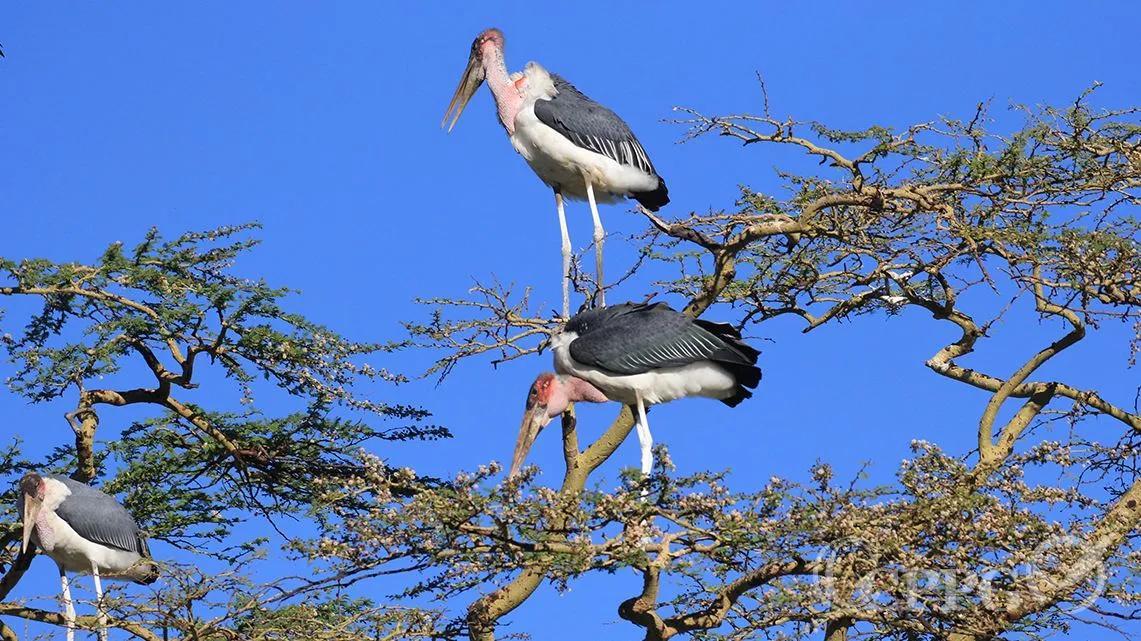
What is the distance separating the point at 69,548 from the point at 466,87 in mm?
3890

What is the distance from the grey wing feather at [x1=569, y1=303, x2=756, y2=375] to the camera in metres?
8.59

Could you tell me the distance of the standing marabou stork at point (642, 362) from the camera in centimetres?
860

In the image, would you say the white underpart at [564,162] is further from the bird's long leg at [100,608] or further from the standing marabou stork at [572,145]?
the bird's long leg at [100,608]

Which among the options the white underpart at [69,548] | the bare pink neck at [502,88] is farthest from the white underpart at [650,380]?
the white underpart at [69,548]

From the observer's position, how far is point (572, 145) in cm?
1026

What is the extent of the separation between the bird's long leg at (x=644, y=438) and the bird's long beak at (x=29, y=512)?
323 cm

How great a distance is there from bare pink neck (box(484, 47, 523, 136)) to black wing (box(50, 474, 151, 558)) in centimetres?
314

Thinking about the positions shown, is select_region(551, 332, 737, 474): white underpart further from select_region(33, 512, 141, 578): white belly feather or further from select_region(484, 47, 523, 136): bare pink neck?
select_region(33, 512, 141, 578): white belly feather

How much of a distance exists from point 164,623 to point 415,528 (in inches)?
50.3

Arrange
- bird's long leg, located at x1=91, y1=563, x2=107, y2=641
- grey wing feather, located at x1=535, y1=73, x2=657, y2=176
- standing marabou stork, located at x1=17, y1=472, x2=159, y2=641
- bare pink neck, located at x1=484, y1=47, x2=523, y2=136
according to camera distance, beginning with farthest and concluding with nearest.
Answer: bare pink neck, located at x1=484, y1=47, x2=523, y2=136, grey wing feather, located at x1=535, y1=73, x2=657, y2=176, standing marabou stork, located at x1=17, y1=472, x2=159, y2=641, bird's long leg, located at x1=91, y1=563, x2=107, y2=641

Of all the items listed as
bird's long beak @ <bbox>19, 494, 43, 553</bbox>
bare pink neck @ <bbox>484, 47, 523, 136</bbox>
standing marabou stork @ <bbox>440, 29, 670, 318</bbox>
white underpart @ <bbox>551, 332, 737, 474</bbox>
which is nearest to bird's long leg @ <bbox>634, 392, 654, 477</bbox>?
white underpart @ <bbox>551, 332, 737, 474</bbox>

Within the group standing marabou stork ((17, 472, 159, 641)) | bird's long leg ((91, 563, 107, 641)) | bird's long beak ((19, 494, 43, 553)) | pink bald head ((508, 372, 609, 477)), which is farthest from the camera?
standing marabou stork ((17, 472, 159, 641))

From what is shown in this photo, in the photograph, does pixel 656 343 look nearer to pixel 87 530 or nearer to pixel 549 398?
pixel 549 398

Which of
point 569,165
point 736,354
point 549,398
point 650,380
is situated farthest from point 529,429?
point 569,165
